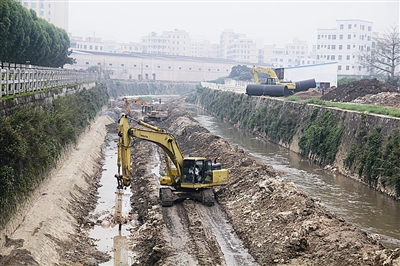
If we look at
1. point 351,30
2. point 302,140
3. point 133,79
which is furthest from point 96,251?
point 133,79

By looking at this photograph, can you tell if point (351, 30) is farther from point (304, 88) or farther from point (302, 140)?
point (302, 140)

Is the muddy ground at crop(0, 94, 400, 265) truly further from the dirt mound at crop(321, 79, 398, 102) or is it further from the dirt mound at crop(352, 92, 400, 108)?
the dirt mound at crop(321, 79, 398, 102)

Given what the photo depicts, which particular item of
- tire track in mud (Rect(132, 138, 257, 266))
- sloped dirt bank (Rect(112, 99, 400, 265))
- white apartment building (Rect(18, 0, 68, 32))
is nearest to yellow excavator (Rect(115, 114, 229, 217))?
tire track in mud (Rect(132, 138, 257, 266))

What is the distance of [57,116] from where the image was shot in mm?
28625

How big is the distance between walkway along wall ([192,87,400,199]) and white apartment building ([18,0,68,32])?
90926 millimetres

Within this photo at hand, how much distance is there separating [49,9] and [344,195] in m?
123

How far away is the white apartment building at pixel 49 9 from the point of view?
134 meters

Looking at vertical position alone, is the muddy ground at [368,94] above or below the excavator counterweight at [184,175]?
above

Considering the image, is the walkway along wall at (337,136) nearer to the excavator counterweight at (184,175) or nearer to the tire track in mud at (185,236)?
the excavator counterweight at (184,175)

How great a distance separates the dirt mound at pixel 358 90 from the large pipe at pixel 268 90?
5455 mm

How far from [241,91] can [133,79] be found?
64.3 metres

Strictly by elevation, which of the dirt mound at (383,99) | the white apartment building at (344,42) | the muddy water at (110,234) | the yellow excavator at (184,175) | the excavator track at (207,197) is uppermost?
the white apartment building at (344,42)

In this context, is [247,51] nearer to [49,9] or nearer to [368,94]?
[49,9]

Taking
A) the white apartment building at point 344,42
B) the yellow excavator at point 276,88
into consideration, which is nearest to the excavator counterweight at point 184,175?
the yellow excavator at point 276,88
